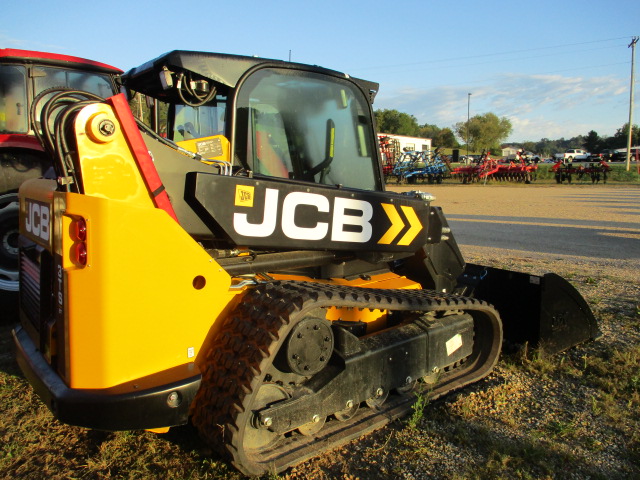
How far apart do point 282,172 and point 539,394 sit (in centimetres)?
232

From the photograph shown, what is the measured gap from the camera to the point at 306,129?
3.37 meters

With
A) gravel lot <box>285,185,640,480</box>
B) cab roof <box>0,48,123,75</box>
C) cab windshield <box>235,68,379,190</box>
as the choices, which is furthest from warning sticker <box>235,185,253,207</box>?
cab roof <box>0,48,123,75</box>

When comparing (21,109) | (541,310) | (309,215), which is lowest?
(541,310)

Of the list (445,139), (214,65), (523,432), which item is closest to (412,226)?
(523,432)

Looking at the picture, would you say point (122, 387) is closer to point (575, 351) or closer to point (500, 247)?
point (575, 351)

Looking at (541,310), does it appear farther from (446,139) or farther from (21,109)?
(446,139)

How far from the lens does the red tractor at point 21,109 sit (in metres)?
5.43

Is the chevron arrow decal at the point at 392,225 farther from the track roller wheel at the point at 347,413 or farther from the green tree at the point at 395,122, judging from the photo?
the green tree at the point at 395,122

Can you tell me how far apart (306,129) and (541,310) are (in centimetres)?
238

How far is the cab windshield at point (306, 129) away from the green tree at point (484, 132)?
285 ft

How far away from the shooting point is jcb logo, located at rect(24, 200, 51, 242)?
9.00 ft

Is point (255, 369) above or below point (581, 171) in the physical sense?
below

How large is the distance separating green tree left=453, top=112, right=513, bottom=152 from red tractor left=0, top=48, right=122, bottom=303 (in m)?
84.9

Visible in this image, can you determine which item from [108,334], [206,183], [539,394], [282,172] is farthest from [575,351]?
[108,334]
